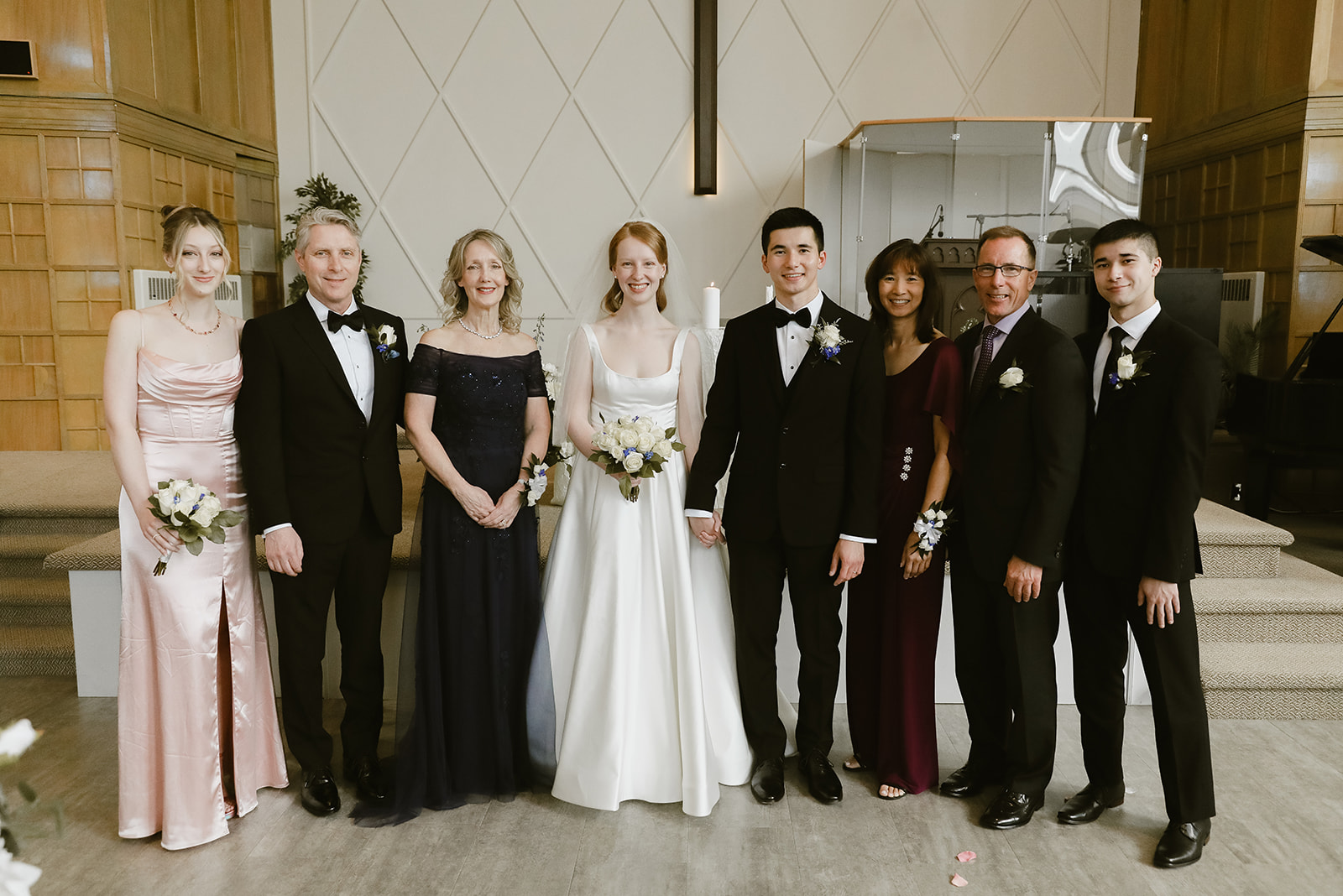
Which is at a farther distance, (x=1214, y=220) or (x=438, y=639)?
(x=1214, y=220)

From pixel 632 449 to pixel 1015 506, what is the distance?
110 cm

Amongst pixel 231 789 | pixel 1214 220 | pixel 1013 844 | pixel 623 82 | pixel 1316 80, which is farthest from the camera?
pixel 623 82

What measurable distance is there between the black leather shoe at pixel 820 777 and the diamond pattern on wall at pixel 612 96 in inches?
223

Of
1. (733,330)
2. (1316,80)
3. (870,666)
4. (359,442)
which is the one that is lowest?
(870,666)

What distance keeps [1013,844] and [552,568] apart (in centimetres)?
158

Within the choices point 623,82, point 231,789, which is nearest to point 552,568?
point 231,789

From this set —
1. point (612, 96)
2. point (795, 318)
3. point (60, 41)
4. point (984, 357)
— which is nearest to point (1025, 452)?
point (984, 357)

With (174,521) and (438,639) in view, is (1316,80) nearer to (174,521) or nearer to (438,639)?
(438,639)

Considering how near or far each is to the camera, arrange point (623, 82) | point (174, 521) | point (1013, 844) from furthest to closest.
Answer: point (623, 82), point (1013, 844), point (174, 521)

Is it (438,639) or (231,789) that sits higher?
(438,639)

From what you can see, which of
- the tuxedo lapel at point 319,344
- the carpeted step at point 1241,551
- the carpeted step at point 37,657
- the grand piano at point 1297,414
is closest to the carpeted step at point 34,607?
the carpeted step at point 37,657

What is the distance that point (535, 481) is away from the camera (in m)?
2.80

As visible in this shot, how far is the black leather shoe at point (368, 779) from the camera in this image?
111 inches

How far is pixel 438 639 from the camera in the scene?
9.23ft
